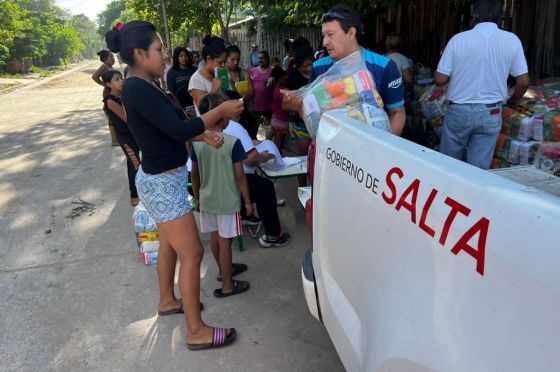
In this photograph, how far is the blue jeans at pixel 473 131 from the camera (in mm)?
3590

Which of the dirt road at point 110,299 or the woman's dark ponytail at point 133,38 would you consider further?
the dirt road at point 110,299

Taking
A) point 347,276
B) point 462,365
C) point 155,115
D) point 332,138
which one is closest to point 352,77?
point 332,138

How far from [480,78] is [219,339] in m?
2.83

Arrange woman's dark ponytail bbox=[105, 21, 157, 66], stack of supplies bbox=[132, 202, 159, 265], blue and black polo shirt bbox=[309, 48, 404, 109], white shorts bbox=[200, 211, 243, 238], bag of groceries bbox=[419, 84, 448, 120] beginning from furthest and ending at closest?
bag of groceries bbox=[419, 84, 448, 120] → stack of supplies bbox=[132, 202, 159, 265] → white shorts bbox=[200, 211, 243, 238] → blue and black polo shirt bbox=[309, 48, 404, 109] → woman's dark ponytail bbox=[105, 21, 157, 66]

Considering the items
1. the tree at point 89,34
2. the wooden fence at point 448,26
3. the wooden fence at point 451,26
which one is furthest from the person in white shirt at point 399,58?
the tree at point 89,34

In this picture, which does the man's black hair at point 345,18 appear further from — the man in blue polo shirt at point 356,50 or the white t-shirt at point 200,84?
the white t-shirt at point 200,84

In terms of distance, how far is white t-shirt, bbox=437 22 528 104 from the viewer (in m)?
3.40

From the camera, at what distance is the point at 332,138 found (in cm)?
171

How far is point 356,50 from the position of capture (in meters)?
2.87

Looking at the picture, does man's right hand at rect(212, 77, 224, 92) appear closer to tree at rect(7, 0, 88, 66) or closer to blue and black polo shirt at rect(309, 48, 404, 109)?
blue and black polo shirt at rect(309, 48, 404, 109)

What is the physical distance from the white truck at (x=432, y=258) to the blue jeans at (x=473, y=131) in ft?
6.60

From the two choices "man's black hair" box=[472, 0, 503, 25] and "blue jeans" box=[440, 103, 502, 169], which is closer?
"man's black hair" box=[472, 0, 503, 25]

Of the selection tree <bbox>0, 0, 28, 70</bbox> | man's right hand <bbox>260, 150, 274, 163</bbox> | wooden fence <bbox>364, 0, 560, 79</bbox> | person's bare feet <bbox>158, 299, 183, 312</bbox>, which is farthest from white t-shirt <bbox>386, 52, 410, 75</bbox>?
tree <bbox>0, 0, 28, 70</bbox>

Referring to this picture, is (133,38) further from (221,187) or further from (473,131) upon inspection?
(473,131)
